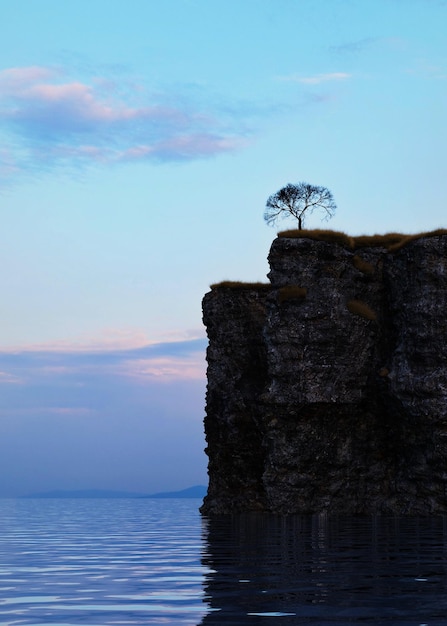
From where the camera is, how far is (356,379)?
224 feet

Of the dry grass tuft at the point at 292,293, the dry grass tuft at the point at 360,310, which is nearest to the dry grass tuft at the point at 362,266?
the dry grass tuft at the point at 360,310

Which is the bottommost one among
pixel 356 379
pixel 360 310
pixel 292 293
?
pixel 356 379

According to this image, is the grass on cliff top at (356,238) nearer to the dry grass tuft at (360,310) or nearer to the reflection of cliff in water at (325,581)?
the dry grass tuft at (360,310)

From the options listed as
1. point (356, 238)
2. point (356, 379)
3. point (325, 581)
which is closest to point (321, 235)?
point (356, 238)

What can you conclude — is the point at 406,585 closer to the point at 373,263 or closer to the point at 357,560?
the point at 357,560

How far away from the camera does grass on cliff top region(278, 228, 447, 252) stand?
7212 cm

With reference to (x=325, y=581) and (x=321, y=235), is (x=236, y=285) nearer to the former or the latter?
(x=321, y=235)

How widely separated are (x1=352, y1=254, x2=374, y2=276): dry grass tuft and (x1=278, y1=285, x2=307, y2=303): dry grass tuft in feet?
17.0

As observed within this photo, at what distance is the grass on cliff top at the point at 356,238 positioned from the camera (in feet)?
237

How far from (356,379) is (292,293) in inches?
321

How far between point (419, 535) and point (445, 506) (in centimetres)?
2605

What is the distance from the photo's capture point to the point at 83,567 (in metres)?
24.2

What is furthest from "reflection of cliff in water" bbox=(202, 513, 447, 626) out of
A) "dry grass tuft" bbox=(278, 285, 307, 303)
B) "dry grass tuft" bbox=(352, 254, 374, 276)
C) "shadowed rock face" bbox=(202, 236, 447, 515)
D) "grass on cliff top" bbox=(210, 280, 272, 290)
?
"grass on cliff top" bbox=(210, 280, 272, 290)

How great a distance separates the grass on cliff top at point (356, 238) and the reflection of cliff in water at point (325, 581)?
40284mm
